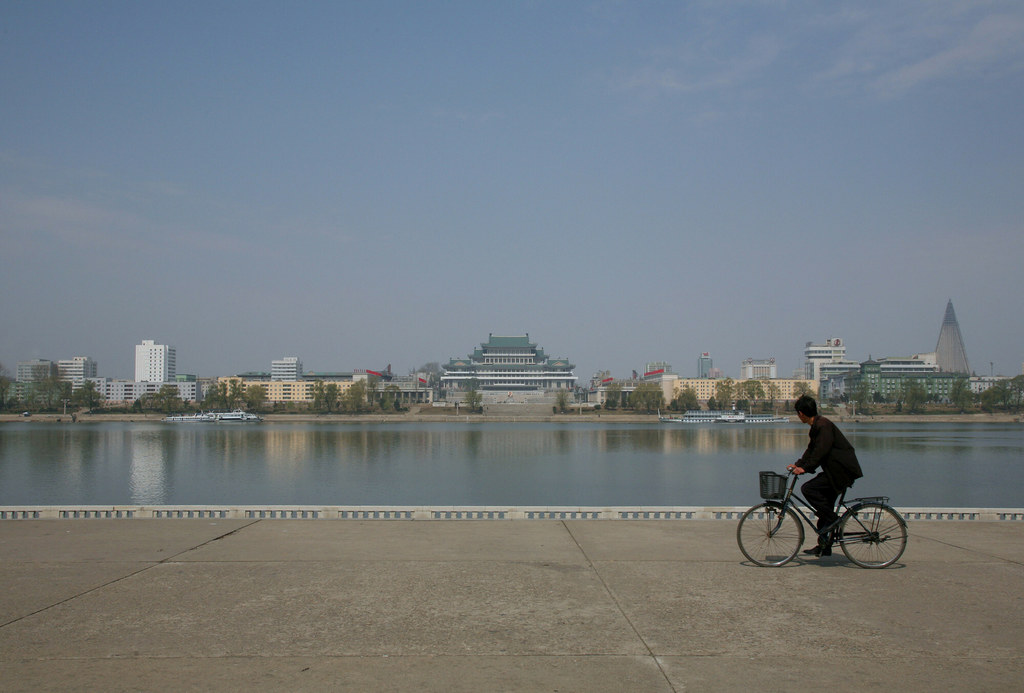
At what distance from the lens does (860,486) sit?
102 ft

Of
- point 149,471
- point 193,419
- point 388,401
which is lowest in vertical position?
point 193,419

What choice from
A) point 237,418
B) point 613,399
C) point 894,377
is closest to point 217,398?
point 237,418

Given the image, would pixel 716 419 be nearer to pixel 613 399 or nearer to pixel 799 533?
pixel 613 399

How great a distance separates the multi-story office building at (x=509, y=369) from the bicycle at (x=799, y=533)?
155695 mm

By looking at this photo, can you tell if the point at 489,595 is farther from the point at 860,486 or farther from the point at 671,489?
the point at 860,486

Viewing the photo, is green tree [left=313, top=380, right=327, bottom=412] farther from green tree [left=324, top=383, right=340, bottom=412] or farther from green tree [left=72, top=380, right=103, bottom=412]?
green tree [left=72, top=380, right=103, bottom=412]

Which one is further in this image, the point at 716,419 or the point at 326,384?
the point at 326,384

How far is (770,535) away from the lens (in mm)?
7555

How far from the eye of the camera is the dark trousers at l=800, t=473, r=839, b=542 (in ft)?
24.8

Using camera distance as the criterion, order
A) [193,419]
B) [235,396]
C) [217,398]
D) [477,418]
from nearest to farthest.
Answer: [193,419], [477,418], [217,398], [235,396]

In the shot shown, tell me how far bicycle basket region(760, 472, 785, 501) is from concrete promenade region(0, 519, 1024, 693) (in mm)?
697

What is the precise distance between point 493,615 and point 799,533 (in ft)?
11.3

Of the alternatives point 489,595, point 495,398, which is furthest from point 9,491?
point 495,398

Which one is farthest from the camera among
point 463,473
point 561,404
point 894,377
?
point 894,377
